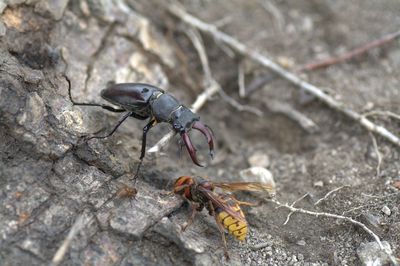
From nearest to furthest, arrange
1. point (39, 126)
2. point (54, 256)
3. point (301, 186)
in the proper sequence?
point (54, 256), point (39, 126), point (301, 186)

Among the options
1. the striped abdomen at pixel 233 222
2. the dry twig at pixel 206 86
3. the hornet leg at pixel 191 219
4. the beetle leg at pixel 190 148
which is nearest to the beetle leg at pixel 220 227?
the striped abdomen at pixel 233 222

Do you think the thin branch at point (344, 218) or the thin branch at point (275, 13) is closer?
the thin branch at point (344, 218)

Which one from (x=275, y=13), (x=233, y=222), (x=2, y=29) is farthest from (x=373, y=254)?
(x=275, y=13)

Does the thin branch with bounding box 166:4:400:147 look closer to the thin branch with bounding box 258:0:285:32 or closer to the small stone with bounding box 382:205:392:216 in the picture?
the thin branch with bounding box 258:0:285:32

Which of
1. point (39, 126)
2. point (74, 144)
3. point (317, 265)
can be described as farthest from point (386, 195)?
point (39, 126)

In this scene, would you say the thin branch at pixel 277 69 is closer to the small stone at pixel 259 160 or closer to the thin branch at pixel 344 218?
the small stone at pixel 259 160

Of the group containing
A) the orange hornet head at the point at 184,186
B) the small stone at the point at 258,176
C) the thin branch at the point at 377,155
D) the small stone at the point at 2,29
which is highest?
the small stone at the point at 2,29

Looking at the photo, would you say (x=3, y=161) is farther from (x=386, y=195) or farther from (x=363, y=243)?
(x=386, y=195)
